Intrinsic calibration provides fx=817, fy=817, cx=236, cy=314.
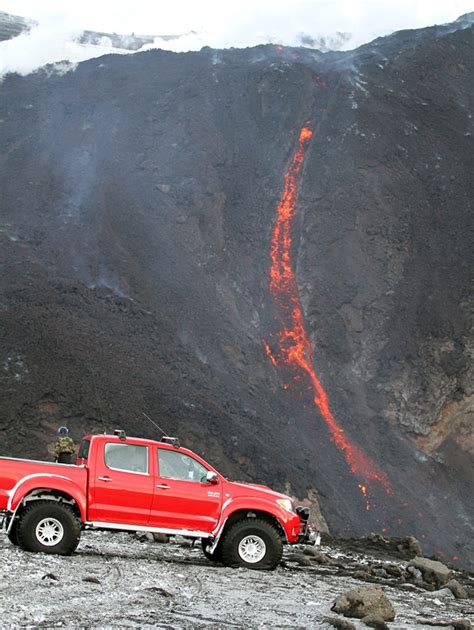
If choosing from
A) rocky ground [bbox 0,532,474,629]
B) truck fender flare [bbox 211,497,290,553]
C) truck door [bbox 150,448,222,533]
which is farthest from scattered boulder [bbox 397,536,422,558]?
truck door [bbox 150,448,222,533]

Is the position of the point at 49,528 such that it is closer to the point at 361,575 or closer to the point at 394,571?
the point at 361,575

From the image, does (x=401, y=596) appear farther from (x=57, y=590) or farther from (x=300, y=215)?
(x=300, y=215)

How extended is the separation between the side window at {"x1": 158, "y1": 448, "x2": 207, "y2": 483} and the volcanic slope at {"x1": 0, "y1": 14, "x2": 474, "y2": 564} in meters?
15.0

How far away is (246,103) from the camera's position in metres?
59.0

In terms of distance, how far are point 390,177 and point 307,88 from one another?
11.2 m

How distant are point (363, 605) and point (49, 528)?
498 centimetres

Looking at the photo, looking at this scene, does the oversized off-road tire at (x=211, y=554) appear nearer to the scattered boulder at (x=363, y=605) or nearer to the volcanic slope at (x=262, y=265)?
the scattered boulder at (x=363, y=605)

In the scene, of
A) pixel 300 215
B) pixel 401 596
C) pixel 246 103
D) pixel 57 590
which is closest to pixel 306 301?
pixel 300 215

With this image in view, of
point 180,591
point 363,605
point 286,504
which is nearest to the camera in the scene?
point 363,605

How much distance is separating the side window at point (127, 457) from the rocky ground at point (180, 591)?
1443mm

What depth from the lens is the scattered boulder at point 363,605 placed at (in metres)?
9.88

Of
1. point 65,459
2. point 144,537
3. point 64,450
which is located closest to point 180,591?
point 65,459

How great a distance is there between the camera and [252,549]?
43.5ft

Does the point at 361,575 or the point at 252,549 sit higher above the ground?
the point at 252,549
